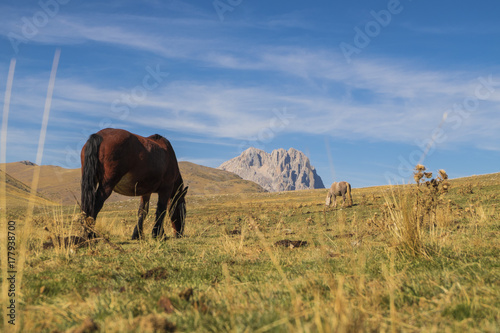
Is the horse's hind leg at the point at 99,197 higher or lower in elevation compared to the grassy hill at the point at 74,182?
lower

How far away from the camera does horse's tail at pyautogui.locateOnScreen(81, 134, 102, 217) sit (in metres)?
7.71

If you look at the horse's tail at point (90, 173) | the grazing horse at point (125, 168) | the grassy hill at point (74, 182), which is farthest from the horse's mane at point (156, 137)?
the grassy hill at point (74, 182)

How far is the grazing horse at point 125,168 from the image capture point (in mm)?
7859

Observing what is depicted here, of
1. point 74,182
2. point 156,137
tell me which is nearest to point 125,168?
point 156,137

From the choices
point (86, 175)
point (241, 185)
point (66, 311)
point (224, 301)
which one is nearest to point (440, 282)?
point (224, 301)

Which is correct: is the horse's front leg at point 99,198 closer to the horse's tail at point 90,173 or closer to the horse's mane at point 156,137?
the horse's tail at point 90,173

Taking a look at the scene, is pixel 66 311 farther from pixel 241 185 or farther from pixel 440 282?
pixel 241 185

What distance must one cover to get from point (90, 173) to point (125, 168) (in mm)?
803

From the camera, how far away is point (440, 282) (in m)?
3.54

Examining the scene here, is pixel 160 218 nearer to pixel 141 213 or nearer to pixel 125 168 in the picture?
pixel 141 213

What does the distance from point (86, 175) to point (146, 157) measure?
1.51 metres

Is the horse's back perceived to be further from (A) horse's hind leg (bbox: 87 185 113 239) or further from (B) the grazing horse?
(A) horse's hind leg (bbox: 87 185 113 239)

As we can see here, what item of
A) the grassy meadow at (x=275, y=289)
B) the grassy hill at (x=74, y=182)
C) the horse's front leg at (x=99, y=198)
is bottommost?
the grassy meadow at (x=275, y=289)

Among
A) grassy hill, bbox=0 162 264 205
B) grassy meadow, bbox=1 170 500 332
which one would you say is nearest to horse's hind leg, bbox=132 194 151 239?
grassy meadow, bbox=1 170 500 332
